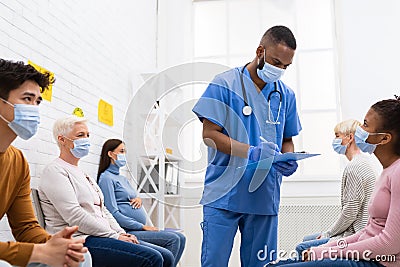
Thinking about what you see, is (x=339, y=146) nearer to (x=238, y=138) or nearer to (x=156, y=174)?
(x=238, y=138)

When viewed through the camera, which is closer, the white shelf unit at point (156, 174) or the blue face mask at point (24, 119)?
the blue face mask at point (24, 119)

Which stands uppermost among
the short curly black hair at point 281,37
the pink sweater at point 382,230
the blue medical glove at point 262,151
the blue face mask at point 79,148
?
the short curly black hair at point 281,37

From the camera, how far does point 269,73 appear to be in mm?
1741

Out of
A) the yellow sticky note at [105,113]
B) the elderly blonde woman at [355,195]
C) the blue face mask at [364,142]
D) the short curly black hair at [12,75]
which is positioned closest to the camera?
the short curly black hair at [12,75]

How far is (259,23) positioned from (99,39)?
1639mm

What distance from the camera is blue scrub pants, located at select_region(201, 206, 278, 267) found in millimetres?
1652

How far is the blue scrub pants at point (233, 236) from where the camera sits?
1.65m

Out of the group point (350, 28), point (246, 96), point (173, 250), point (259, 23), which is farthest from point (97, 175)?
point (350, 28)

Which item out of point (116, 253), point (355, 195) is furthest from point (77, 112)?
point (355, 195)

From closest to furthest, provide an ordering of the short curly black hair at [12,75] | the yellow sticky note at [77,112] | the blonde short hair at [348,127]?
the short curly black hair at [12,75], the blonde short hair at [348,127], the yellow sticky note at [77,112]

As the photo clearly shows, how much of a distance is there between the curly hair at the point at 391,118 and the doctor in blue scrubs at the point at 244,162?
0.35 meters

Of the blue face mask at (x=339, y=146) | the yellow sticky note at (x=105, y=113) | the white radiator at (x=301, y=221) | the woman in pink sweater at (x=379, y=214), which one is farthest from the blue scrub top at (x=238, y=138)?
the white radiator at (x=301, y=221)

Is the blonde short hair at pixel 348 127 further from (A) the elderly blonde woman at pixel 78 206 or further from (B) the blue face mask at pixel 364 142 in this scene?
(A) the elderly blonde woman at pixel 78 206

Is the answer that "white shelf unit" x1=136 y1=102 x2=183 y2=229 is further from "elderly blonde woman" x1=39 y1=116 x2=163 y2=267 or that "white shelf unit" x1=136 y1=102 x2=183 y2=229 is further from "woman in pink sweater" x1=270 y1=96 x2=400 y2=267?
"woman in pink sweater" x1=270 y1=96 x2=400 y2=267
